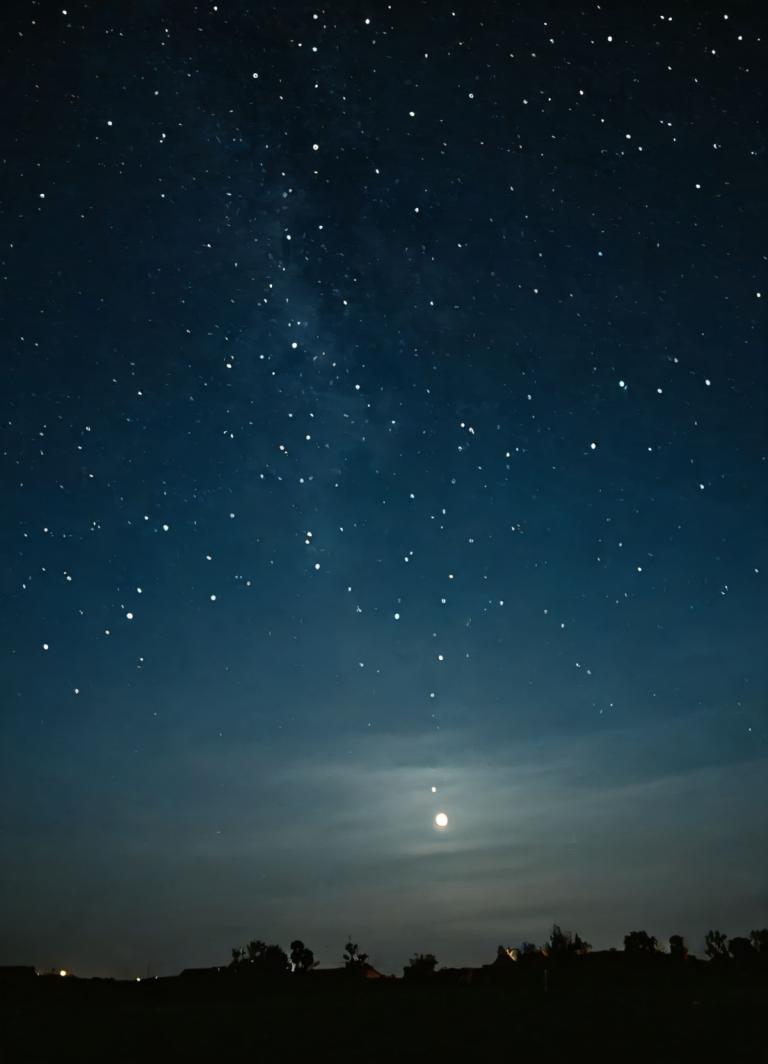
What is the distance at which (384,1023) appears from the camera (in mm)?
28922

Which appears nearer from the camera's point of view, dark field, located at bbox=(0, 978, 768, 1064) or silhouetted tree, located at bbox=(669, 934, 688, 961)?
dark field, located at bbox=(0, 978, 768, 1064)

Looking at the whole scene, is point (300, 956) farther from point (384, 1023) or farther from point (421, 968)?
point (384, 1023)

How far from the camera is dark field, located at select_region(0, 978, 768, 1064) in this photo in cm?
2267

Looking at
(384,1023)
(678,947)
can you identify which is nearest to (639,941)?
(678,947)

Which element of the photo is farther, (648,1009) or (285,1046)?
(648,1009)

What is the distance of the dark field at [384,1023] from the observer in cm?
2267

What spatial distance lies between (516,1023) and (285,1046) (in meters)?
7.39

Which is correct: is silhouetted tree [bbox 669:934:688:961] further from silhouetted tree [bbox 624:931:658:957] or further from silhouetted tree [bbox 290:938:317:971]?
silhouetted tree [bbox 290:938:317:971]

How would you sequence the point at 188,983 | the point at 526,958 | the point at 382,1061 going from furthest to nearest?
the point at 526,958
the point at 188,983
the point at 382,1061

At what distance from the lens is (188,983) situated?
44.4 m

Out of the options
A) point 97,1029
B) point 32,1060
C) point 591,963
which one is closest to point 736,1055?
point 32,1060

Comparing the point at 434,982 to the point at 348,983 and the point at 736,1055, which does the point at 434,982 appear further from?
the point at 736,1055

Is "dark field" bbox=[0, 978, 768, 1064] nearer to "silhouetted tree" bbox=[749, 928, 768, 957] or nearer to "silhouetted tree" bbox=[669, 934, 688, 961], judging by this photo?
"silhouetted tree" bbox=[669, 934, 688, 961]

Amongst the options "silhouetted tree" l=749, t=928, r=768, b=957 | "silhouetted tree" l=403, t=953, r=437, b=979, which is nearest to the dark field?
"silhouetted tree" l=403, t=953, r=437, b=979
